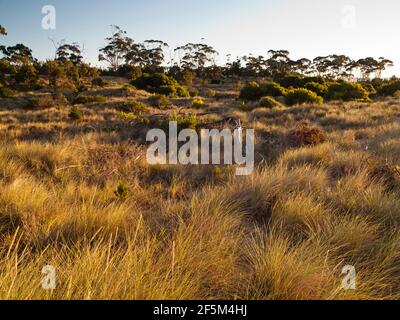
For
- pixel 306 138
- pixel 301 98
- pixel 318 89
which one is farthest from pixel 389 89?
pixel 306 138

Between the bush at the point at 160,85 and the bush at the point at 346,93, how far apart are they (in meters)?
11.9

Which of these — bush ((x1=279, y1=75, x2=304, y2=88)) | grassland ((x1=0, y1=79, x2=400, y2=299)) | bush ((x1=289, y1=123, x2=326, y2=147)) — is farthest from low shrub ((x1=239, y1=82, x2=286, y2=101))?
grassland ((x1=0, y1=79, x2=400, y2=299))

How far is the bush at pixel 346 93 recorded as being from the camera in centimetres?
2578

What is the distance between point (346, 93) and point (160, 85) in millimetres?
16419

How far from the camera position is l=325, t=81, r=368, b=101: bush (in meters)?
25.8

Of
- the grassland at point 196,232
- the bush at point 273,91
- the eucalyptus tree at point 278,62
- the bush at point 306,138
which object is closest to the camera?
the grassland at point 196,232

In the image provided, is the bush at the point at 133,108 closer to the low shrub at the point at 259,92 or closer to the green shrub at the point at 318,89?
the low shrub at the point at 259,92

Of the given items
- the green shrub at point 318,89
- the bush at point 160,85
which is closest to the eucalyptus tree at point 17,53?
the bush at point 160,85

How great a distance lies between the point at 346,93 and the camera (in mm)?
26422

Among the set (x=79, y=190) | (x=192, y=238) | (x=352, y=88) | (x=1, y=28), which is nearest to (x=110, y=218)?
(x=192, y=238)
